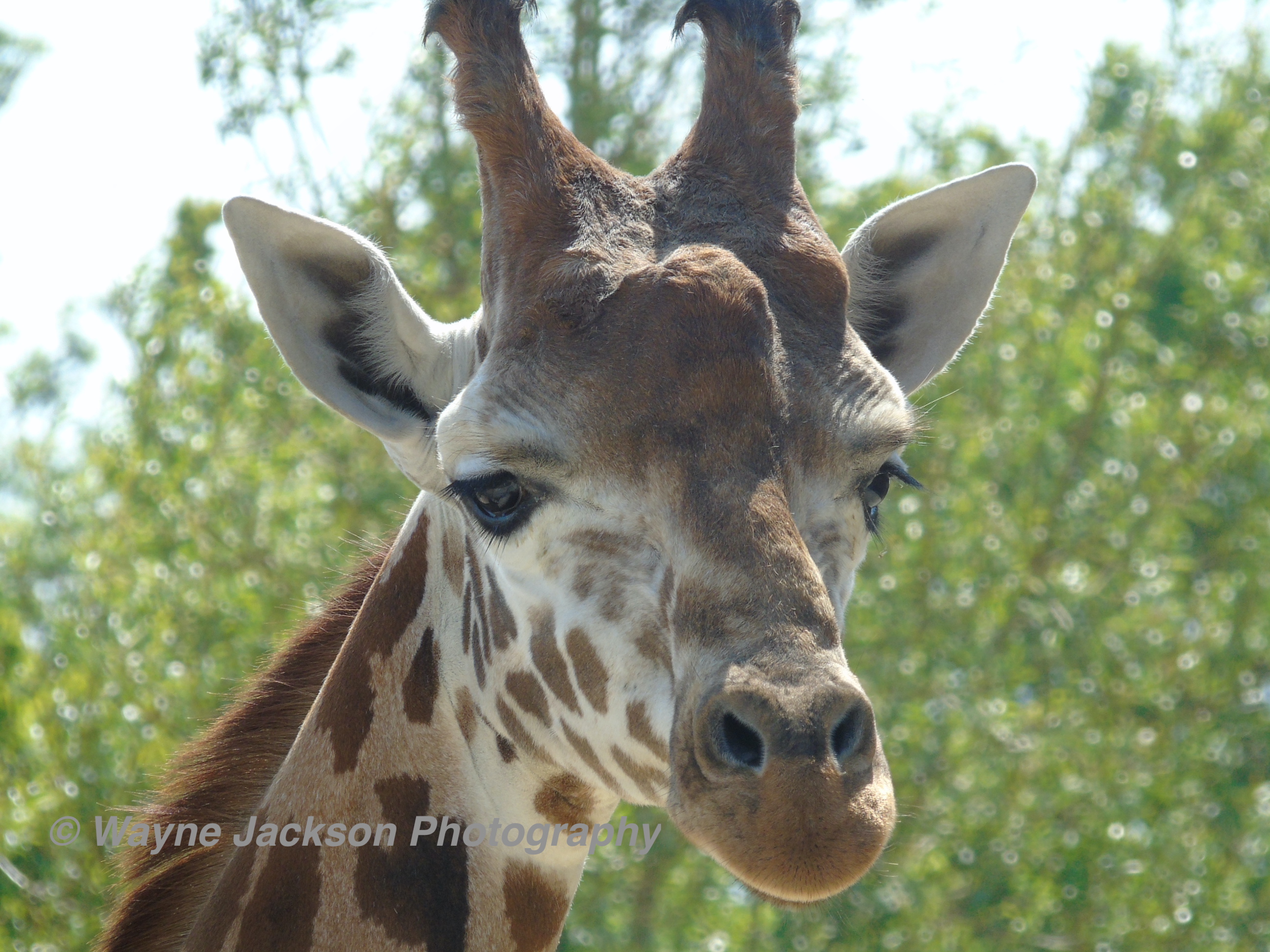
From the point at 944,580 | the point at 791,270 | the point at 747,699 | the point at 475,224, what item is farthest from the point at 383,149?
the point at 747,699

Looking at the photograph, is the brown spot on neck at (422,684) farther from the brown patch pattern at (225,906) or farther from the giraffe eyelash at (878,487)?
the giraffe eyelash at (878,487)

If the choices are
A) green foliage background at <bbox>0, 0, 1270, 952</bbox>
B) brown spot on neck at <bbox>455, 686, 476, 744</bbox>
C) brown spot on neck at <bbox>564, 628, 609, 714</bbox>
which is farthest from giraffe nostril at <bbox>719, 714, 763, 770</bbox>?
green foliage background at <bbox>0, 0, 1270, 952</bbox>

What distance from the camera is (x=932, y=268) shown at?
13.1ft

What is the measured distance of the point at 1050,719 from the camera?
928 cm

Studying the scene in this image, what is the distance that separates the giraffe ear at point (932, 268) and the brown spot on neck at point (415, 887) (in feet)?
6.12

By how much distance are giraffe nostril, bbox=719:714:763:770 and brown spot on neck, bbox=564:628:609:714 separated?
484mm

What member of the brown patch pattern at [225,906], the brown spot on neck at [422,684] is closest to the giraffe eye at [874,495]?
the brown spot on neck at [422,684]

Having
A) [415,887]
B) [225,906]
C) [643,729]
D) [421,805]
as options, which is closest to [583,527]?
[643,729]

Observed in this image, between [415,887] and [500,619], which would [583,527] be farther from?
[415,887]

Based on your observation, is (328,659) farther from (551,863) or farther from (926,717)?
(926,717)

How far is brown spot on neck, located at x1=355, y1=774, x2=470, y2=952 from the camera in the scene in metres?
3.28

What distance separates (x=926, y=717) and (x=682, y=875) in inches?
80.6

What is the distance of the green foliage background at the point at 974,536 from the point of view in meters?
8.62

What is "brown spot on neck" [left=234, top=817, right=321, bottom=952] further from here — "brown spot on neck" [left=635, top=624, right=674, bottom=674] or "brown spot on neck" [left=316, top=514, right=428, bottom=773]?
"brown spot on neck" [left=635, top=624, right=674, bottom=674]
